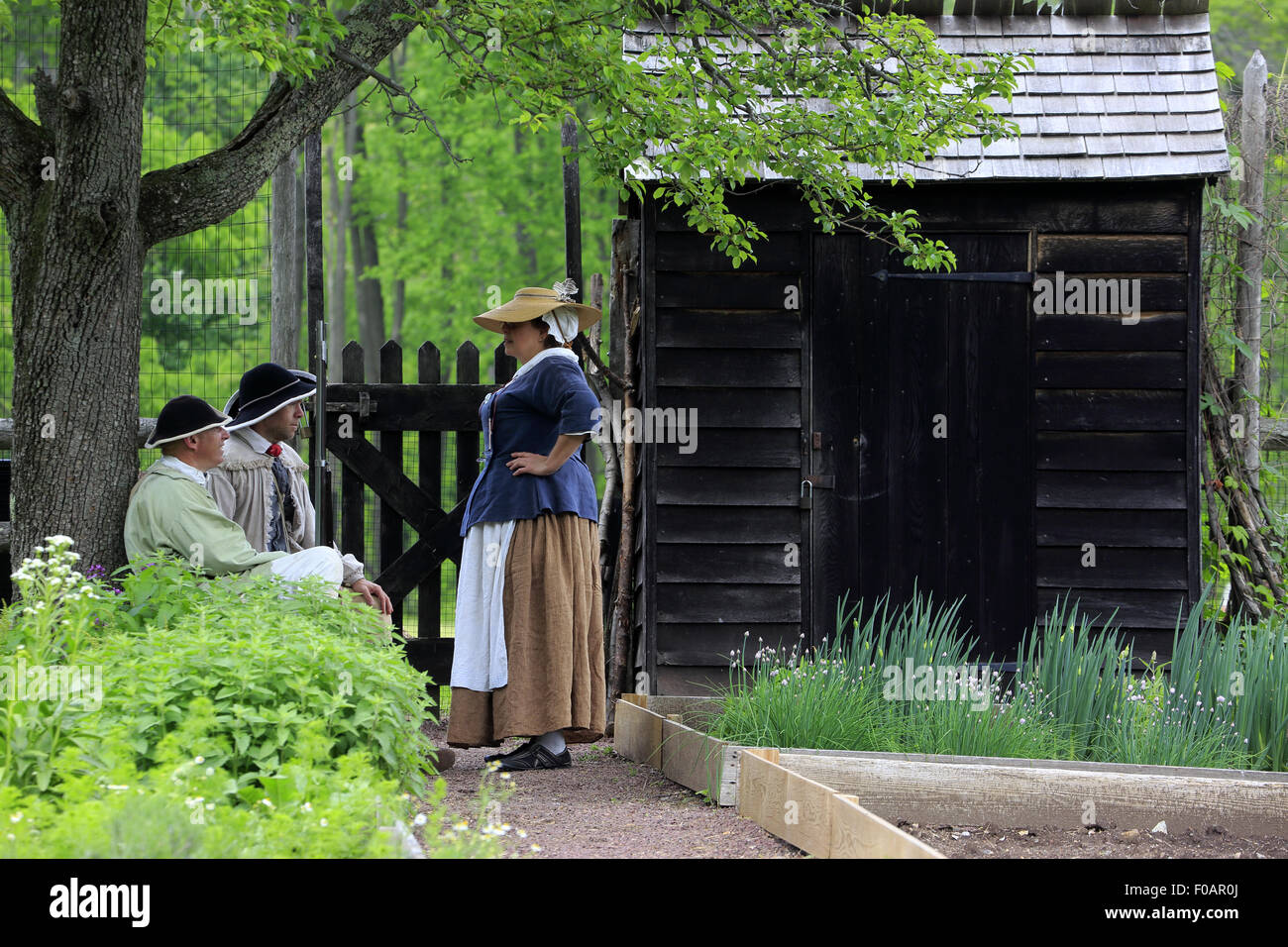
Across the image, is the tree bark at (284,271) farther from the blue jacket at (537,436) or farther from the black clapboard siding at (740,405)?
the black clapboard siding at (740,405)

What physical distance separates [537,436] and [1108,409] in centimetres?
320

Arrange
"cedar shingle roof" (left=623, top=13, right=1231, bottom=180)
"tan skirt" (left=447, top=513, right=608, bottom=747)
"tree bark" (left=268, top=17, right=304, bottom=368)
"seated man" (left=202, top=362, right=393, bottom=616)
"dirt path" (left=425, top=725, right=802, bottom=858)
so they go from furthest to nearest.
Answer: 1. "tree bark" (left=268, top=17, right=304, bottom=368)
2. "cedar shingle roof" (left=623, top=13, right=1231, bottom=180)
3. "tan skirt" (left=447, top=513, right=608, bottom=747)
4. "seated man" (left=202, top=362, right=393, bottom=616)
5. "dirt path" (left=425, top=725, right=802, bottom=858)

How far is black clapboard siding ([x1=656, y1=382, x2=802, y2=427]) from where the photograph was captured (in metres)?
6.77

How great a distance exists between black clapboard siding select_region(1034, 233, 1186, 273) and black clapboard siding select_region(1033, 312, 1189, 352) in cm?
26

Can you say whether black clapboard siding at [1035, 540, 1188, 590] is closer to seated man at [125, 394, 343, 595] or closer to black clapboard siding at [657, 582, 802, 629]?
black clapboard siding at [657, 582, 802, 629]

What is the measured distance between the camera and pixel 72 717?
3.04m

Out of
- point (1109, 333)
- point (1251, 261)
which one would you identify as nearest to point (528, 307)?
point (1109, 333)

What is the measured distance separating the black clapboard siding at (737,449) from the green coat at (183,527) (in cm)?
266

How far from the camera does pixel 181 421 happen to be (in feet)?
15.1

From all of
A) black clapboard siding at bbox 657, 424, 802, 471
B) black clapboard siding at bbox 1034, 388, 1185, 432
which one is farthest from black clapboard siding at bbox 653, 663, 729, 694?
black clapboard siding at bbox 1034, 388, 1185, 432

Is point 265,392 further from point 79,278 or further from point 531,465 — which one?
point 531,465

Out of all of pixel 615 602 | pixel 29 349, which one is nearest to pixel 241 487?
pixel 29 349

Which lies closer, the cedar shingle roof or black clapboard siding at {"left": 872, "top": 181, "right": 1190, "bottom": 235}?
the cedar shingle roof

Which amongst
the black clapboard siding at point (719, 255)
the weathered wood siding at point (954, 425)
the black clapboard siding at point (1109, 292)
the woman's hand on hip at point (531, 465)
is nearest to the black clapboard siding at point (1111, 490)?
the weathered wood siding at point (954, 425)
